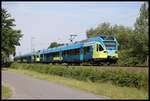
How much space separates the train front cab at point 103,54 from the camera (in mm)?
26547

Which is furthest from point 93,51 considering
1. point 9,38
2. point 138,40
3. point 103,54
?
point 9,38

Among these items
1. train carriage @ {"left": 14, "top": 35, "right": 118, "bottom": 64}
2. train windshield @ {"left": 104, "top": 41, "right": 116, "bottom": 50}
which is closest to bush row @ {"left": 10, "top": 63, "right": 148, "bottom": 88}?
train carriage @ {"left": 14, "top": 35, "right": 118, "bottom": 64}

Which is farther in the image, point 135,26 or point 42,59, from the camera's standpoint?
point 42,59

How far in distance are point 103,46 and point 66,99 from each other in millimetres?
16547

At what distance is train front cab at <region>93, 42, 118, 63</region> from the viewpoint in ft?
87.1

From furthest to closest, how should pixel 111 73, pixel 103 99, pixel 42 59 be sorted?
pixel 42 59 < pixel 111 73 < pixel 103 99

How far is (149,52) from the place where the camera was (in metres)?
43.0

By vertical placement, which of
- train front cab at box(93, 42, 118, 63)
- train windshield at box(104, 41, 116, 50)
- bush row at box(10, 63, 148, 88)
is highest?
train windshield at box(104, 41, 116, 50)

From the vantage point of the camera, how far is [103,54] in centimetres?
2655

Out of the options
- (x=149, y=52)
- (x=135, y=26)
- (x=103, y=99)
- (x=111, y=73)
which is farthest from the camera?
(x=135, y=26)

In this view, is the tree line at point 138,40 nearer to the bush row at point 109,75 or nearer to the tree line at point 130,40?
the tree line at point 130,40

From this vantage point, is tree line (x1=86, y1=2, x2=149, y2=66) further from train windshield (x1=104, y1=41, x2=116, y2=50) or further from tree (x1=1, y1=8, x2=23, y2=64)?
tree (x1=1, y1=8, x2=23, y2=64)

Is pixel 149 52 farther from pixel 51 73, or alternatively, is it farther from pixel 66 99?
pixel 66 99

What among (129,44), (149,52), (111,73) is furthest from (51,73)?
(129,44)
